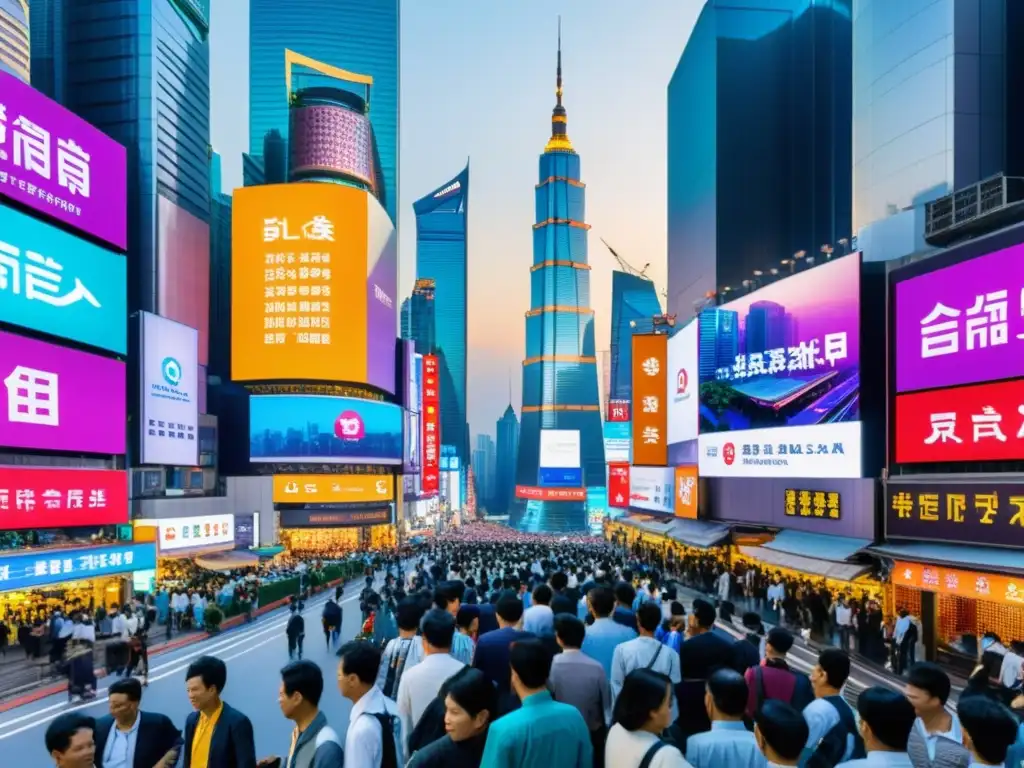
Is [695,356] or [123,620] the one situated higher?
[695,356]

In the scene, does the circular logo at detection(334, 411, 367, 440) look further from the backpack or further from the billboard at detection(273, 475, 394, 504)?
the backpack

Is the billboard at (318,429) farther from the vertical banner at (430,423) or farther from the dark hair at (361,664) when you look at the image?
the dark hair at (361,664)

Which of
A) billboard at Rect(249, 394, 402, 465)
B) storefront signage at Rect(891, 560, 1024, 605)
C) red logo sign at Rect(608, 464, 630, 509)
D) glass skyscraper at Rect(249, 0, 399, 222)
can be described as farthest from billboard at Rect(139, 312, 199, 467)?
glass skyscraper at Rect(249, 0, 399, 222)

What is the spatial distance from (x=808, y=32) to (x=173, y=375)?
37761 mm

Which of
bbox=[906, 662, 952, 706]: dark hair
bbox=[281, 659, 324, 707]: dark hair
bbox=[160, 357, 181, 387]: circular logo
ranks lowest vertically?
bbox=[906, 662, 952, 706]: dark hair

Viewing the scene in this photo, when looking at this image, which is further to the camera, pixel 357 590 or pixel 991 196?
pixel 357 590

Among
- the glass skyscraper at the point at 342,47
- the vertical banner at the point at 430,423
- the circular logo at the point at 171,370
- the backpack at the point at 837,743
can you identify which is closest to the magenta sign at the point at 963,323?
the backpack at the point at 837,743

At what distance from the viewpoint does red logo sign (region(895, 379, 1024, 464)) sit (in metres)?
14.9

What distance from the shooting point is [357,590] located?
32.4 metres

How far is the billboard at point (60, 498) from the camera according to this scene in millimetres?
20672

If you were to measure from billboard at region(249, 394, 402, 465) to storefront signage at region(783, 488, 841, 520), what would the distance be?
37.7 metres

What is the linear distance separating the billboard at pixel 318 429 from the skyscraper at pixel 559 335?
5369cm

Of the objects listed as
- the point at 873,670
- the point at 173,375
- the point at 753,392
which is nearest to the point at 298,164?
the point at 173,375

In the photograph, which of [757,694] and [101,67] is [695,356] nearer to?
[757,694]
